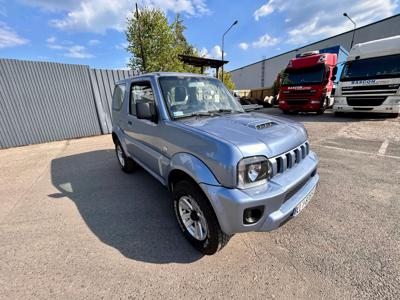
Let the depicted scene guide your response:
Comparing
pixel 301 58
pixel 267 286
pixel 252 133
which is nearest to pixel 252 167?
pixel 252 133

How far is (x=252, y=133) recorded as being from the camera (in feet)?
6.40

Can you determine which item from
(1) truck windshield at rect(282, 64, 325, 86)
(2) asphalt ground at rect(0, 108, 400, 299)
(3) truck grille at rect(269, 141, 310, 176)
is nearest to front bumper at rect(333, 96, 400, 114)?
(1) truck windshield at rect(282, 64, 325, 86)

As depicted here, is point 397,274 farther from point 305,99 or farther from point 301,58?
point 301,58

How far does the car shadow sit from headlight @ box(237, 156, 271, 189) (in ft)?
3.46

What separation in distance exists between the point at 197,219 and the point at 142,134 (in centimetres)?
164

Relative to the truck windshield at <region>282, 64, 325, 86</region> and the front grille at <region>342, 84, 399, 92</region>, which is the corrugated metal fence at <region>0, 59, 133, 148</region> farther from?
the front grille at <region>342, 84, 399, 92</region>

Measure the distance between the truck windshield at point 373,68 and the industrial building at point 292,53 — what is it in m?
19.7

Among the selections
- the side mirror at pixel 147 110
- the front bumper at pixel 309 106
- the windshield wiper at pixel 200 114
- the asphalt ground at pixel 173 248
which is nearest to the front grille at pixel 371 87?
the front bumper at pixel 309 106

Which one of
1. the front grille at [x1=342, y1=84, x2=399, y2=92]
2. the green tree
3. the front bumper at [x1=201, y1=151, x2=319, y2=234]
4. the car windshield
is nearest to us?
the front bumper at [x1=201, y1=151, x2=319, y2=234]

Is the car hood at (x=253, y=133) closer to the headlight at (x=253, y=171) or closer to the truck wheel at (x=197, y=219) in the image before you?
the headlight at (x=253, y=171)

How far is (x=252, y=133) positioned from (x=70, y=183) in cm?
400

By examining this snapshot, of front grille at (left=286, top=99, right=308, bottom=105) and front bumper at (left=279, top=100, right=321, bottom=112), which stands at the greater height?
front grille at (left=286, top=99, right=308, bottom=105)

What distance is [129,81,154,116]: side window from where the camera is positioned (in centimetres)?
285

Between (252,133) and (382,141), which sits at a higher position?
(252,133)
